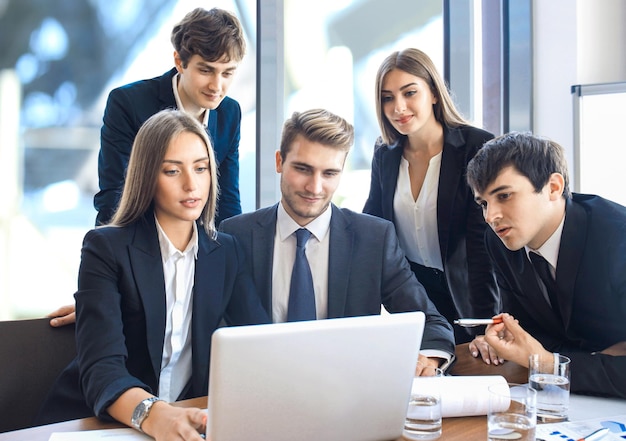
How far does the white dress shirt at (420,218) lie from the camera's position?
8.55 feet

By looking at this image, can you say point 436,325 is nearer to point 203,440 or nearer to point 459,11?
point 203,440

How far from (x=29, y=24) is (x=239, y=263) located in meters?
1.83

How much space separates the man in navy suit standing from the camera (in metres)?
2.30

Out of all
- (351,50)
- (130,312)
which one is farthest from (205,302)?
(351,50)

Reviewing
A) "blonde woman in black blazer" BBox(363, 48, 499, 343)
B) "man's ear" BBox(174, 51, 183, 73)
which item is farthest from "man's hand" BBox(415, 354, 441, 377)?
"man's ear" BBox(174, 51, 183, 73)

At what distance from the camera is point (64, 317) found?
5.87ft

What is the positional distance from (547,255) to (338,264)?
2.02 feet

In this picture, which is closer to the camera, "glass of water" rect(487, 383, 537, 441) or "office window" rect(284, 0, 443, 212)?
"glass of water" rect(487, 383, 537, 441)

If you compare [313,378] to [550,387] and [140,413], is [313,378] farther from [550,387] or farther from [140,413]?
[550,387]

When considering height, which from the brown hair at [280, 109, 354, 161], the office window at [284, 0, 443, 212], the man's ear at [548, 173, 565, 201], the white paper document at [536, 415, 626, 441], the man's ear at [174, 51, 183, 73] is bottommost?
the white paper document at [536, 415, 626, 441]

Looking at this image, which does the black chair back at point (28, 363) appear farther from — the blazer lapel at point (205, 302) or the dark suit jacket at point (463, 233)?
the dark suit jacket at point (463, 233)

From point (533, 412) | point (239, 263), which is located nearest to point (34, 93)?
point (239, 263)

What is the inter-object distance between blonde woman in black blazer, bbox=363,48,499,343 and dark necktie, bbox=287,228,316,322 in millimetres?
706

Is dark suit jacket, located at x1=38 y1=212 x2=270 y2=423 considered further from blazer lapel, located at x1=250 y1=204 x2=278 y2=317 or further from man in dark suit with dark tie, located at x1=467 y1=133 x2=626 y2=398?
man in dark suit with dark tie, located at x1=467 y1=133 x2=626 y2=398
